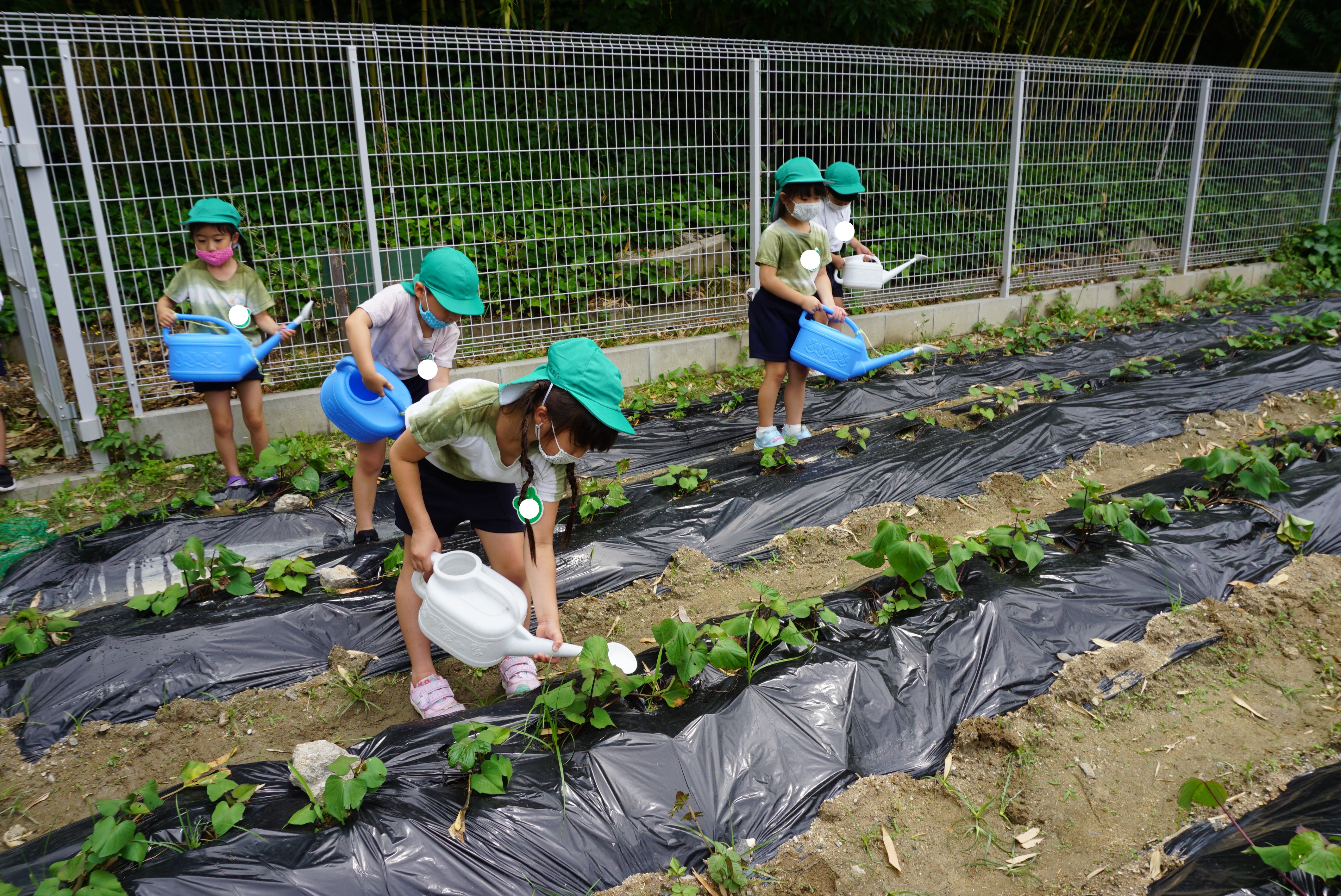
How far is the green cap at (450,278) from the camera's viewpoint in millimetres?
2838

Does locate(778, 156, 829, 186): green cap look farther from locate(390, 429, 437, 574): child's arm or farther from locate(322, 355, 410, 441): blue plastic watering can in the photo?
locate(390, 429, 437, 574): child's arm

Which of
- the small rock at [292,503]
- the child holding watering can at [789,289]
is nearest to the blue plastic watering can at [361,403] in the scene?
the small rock at [292,503]

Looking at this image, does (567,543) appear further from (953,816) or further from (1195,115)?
(1195,115)

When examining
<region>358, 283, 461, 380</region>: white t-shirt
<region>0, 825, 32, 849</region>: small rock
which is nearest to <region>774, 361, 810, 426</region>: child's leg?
<region>358, 283, 461, 380</region>: white t-shirt

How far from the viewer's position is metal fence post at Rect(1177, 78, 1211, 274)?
7859 mm

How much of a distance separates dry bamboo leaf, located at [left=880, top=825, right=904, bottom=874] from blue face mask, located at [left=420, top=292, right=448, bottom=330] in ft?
7.26

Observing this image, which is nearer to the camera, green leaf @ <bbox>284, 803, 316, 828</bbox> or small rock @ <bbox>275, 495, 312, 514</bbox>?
green leaf @ <bbox>284, 803, 316, 828</bbox>

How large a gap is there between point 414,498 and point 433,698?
25.5 inches

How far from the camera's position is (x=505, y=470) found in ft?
7.19

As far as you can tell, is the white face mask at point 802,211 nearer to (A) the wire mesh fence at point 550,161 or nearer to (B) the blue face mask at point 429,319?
(A) the wire mesh fence at point 550,161

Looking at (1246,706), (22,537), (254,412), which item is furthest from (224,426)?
(1246,706)

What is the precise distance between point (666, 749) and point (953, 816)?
0.73 meters

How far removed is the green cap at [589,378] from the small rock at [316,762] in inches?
37.5

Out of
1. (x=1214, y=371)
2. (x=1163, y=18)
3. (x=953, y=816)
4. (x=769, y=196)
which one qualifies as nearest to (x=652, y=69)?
(x=769, y=196)
